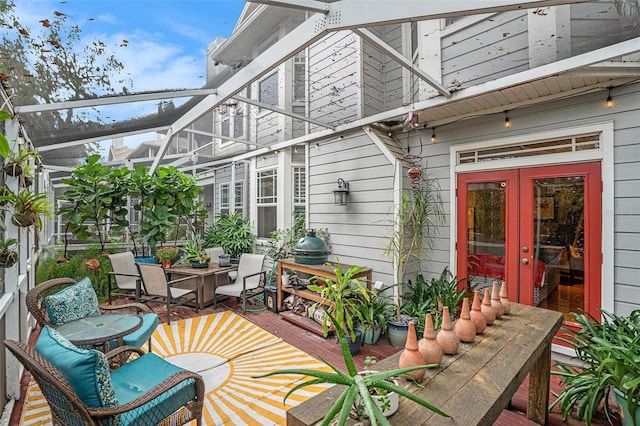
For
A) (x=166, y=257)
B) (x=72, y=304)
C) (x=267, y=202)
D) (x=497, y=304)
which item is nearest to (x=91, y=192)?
(x=166, y=257)

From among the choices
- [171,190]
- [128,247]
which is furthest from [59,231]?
[171,190]

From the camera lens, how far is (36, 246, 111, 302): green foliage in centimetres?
540

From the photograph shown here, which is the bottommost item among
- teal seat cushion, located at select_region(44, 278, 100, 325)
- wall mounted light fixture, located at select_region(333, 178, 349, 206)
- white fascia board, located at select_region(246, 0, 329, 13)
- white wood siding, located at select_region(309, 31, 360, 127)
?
teal seat cushion, located at select_region(44, 278, 100, 325)

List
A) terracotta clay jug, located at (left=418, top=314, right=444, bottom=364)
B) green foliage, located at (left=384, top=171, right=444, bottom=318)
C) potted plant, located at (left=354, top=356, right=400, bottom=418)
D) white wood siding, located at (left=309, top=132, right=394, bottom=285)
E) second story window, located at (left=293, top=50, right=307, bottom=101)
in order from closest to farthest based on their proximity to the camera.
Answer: potted plant, located at (left=354, top=356, right=400, bottom=418) < terracotta clay jug, located at (left=418, top=314, right=444, bottom=364) < green foliage, located at (left=384, top=171, right=444, bottom=318) < white wood siding, located at (left=309, top=132, right=394, bottom=285) < second story window, located at (left=293, top=50, right=307, bottom=101)

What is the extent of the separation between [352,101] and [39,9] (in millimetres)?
3766

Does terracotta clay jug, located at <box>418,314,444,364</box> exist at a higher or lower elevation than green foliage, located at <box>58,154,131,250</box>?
lower

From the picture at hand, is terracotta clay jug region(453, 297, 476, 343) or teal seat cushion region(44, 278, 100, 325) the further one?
teal seat cushion region(44, 278, 100, 325)

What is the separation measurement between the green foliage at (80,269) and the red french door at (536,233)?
623 centimetres

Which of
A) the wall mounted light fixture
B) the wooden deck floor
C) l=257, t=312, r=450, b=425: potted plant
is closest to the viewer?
l=257, t=312, r=450, b=425: potted plant

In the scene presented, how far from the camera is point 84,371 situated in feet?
5.18

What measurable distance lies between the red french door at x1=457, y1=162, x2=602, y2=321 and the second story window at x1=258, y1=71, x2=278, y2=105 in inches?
172

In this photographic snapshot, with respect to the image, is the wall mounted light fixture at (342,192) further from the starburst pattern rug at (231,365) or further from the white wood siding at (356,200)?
the starburst pattern rug at (231,365)

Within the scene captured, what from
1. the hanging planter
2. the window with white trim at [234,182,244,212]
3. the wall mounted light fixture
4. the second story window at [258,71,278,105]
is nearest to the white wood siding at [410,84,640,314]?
the wall mounted light fixture

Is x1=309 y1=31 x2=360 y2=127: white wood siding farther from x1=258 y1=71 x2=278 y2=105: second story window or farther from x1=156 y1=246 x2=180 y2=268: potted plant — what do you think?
x1=156 y1=246 x2=180 y2=268: potted plant
